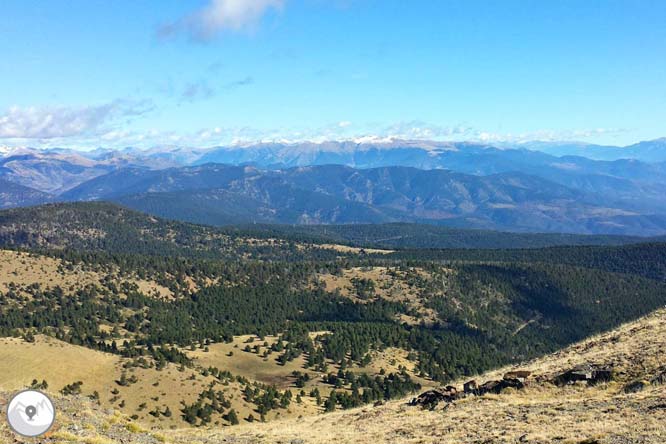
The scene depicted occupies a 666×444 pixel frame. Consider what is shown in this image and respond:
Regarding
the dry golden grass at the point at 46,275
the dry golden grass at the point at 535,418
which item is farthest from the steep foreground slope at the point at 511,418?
the dry golden grass at the point at 46,275

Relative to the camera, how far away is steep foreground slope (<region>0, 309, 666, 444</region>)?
1029 inches

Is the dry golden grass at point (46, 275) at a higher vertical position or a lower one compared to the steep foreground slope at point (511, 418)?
lower

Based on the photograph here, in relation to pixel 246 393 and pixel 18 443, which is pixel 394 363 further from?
pixel 18 443

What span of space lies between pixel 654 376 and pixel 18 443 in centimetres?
3739

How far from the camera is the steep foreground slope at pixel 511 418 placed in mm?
26125

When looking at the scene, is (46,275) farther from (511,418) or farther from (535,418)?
(535,418)

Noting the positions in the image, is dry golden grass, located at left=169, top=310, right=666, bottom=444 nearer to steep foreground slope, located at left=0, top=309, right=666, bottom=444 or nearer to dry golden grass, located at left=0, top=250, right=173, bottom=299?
steep foreground slope, located at left=0, top=309, right=666, bottom=444

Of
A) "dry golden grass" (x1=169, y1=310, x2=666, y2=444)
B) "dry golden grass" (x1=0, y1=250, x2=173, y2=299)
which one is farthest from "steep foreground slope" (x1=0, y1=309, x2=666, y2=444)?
"dry golden grass" (x1=0, y1=250, x2=173, y2=299)

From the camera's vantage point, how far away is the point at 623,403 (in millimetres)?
30125

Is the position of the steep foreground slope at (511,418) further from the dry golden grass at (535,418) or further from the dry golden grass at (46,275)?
the dry golden grass at (46,275)

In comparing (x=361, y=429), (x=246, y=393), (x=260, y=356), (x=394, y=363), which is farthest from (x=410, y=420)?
(x=394, y=363)

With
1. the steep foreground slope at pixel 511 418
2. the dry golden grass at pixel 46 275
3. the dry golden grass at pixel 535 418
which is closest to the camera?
the steep foreground slope at pixel 511 418

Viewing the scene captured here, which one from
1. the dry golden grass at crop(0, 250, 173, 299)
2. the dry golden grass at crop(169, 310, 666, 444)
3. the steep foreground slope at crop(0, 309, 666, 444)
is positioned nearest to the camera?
the steep foreground slope at crop(0, 309, 666, 444)

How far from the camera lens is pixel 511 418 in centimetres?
3139
